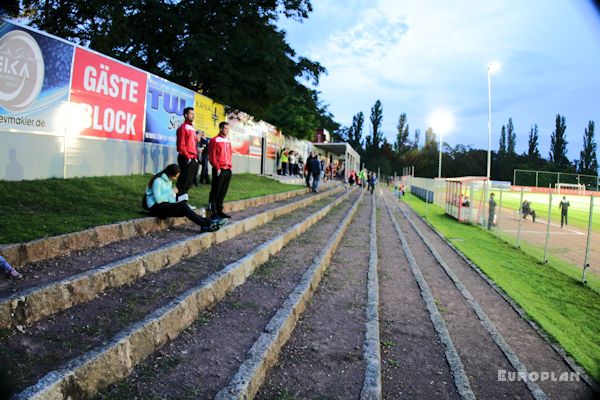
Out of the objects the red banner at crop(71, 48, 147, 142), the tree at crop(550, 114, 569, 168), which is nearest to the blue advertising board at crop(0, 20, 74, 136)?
the red banner at crop(71, 48, 147, 142)

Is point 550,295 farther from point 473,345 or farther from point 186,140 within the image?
point 186,140

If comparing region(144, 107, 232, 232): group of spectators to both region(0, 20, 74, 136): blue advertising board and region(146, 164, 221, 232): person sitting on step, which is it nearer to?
region(146, 164, 221, 232): person sitting on step

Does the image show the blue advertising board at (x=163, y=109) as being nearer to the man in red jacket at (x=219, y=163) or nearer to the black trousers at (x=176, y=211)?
the man in red jacket at (x=219, y=163)

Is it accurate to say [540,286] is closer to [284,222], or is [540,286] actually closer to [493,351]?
[493,351]

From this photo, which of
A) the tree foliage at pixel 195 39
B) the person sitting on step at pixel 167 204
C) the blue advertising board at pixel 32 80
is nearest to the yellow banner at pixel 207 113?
the tree foliage at pixel 195 39

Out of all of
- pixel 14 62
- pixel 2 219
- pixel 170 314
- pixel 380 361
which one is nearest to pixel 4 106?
pixel 14 62

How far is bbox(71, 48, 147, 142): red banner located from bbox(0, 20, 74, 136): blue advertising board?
0.32m

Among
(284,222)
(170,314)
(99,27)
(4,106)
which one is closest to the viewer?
(170,314)

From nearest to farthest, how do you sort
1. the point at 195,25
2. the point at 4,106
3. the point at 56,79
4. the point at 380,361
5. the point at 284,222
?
the point at 380,361 → the point at 4,106 → the point at 56,79 → the point at 284,222 → the point at 195,25

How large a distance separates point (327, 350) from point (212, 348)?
1.09 metres

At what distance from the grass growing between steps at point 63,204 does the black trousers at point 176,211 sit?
259 millimetres

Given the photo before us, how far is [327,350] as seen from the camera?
3680mm

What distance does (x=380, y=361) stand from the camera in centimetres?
365

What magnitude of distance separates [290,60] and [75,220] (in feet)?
46.2
